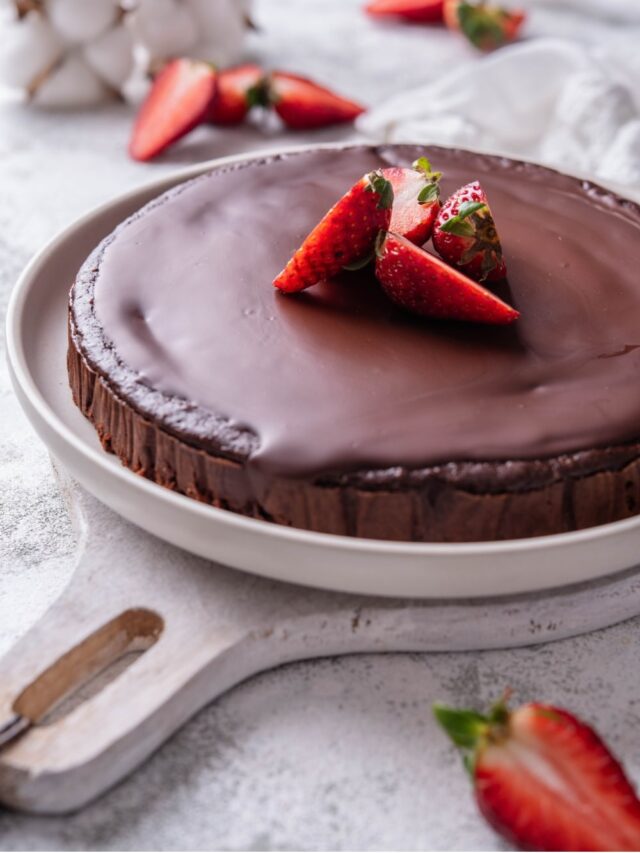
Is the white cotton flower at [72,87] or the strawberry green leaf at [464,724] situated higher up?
the strawberry green leaf at [464,724]

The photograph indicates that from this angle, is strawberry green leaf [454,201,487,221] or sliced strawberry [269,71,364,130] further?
sliced strawberry [269,71,364,130]

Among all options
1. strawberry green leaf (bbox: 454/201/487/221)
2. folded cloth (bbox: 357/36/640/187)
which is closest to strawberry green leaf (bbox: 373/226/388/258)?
strawberry green leaf (bbox: 454/201/487/221)

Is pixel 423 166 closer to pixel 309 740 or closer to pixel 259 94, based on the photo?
pixel 309 740

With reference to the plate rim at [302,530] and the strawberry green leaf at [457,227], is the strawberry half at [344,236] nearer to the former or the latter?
the strawberry green leaf at [457,227]

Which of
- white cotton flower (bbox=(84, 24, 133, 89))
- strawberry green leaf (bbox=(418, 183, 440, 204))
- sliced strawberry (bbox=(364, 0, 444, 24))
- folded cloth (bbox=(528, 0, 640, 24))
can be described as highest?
strawberry green leaf (bbox=(418, 183, 440, 204))

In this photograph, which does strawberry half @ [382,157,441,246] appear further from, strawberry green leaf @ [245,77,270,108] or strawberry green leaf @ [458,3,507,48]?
strawberry green leaf @ [458,3,507,48]

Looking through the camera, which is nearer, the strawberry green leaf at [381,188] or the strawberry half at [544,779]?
the strawberry half at [544,779]

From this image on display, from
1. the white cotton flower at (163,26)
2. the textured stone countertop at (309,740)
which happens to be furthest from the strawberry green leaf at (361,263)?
the white cotton flower at (163,26)

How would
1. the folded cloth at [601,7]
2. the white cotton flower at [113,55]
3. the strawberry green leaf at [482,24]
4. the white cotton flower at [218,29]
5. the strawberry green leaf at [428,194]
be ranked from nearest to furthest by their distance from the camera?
the strawberry green leaf at [428,194] → the white cotton flower at [113,55] → the white cotton flower at [218,29] → the strawberry green leaf at [482,24] → the folded cloth at [601,7]
